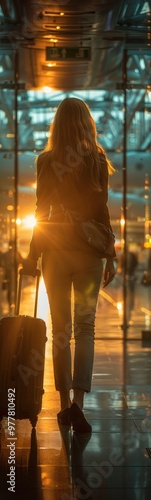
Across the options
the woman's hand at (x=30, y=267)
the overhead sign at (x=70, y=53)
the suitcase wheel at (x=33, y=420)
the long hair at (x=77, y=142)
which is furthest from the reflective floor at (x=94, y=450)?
the overhead sign at (x=70, y=53)

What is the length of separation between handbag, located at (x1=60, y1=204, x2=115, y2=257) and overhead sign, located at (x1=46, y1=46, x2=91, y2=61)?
6.21m

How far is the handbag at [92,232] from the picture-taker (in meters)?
5.52

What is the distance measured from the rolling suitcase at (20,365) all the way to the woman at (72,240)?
0.27 metres

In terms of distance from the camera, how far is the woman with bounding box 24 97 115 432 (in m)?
5.60

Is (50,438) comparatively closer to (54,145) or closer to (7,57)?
(54,145)

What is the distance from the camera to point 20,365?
17.5 feet

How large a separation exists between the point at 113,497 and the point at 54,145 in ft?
7.46

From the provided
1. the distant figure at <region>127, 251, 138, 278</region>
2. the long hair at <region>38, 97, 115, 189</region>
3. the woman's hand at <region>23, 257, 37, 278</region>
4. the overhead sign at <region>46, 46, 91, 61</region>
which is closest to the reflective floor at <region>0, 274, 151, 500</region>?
the woman's hand at <region>23, 257, 37, 278</region>

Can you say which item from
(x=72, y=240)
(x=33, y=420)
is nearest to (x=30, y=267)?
(x=72, y=240)

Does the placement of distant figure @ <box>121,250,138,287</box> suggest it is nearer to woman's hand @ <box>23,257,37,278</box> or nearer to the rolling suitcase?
woman's hand @ <box>23,257,37,278</box>

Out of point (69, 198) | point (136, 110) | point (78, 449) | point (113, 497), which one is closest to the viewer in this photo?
point (113, 497)

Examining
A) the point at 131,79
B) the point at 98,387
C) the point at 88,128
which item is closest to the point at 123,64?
the point at 131,79

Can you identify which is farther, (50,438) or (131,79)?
(131,79)

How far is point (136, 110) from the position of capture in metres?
15.6
